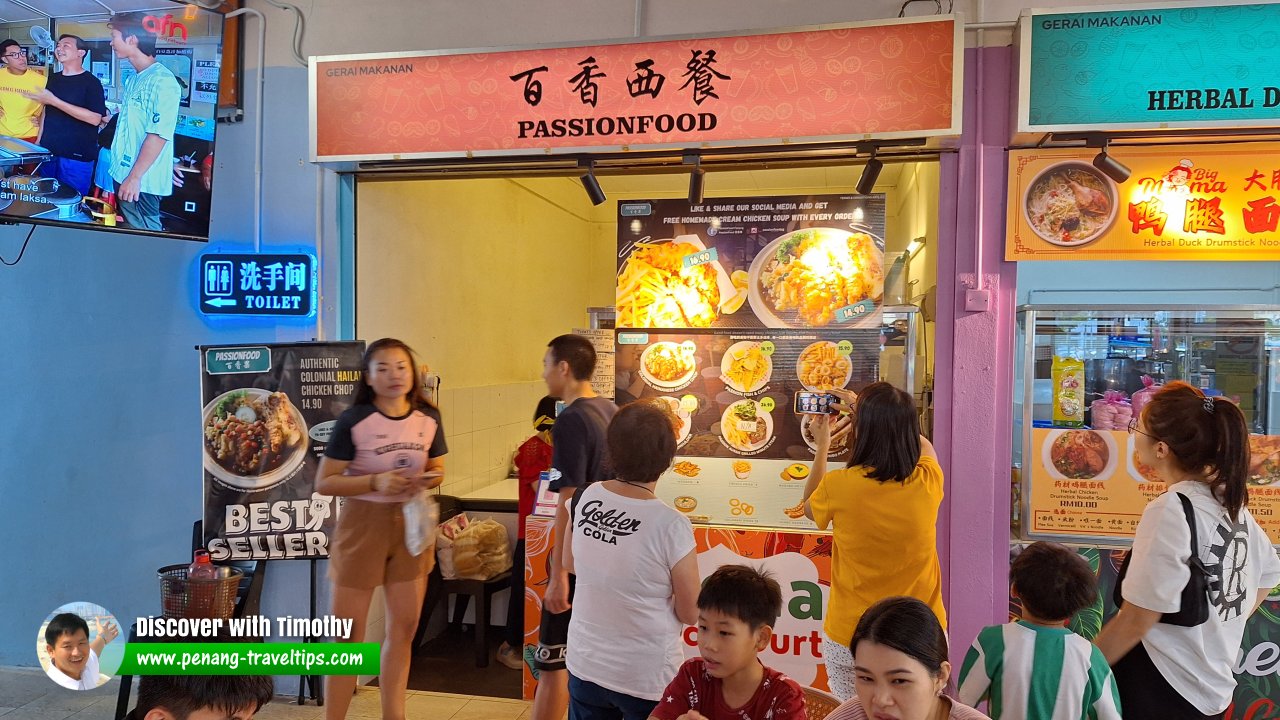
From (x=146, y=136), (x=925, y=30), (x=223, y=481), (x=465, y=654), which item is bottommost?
(x=465, y=654)

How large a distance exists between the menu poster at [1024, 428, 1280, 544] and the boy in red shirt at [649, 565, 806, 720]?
2.18 m

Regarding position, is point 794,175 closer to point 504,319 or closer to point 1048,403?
point 504,319

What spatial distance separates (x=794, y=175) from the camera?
23.5 ft

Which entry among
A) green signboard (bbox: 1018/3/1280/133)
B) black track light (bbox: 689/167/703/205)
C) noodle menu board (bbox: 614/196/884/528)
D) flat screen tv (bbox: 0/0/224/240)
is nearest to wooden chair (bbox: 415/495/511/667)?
noodle menu board (bbox: 614/196/884/528)

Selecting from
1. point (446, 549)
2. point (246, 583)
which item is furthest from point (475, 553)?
point (246, 583)

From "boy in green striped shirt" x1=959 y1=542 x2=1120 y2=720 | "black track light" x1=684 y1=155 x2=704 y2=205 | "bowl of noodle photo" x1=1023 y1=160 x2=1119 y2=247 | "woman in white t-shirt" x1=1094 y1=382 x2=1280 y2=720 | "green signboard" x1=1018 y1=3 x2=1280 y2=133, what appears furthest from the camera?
"black track light" x1=684 y1=155 x2=704 y2=205

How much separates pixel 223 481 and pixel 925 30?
12.5ft

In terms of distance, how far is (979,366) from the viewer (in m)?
3.45

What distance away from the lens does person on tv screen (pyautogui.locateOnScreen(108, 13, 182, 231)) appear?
3.59 metres

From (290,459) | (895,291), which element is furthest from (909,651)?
(895,291)

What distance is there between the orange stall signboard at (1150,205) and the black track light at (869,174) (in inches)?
22.1

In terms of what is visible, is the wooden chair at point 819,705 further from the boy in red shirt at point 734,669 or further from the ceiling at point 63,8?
the ceiling at point 63,8

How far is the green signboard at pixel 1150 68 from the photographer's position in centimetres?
302

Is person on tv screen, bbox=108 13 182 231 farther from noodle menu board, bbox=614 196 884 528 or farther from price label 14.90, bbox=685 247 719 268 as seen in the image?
price label 14.90, bbox=685 247 719 268
